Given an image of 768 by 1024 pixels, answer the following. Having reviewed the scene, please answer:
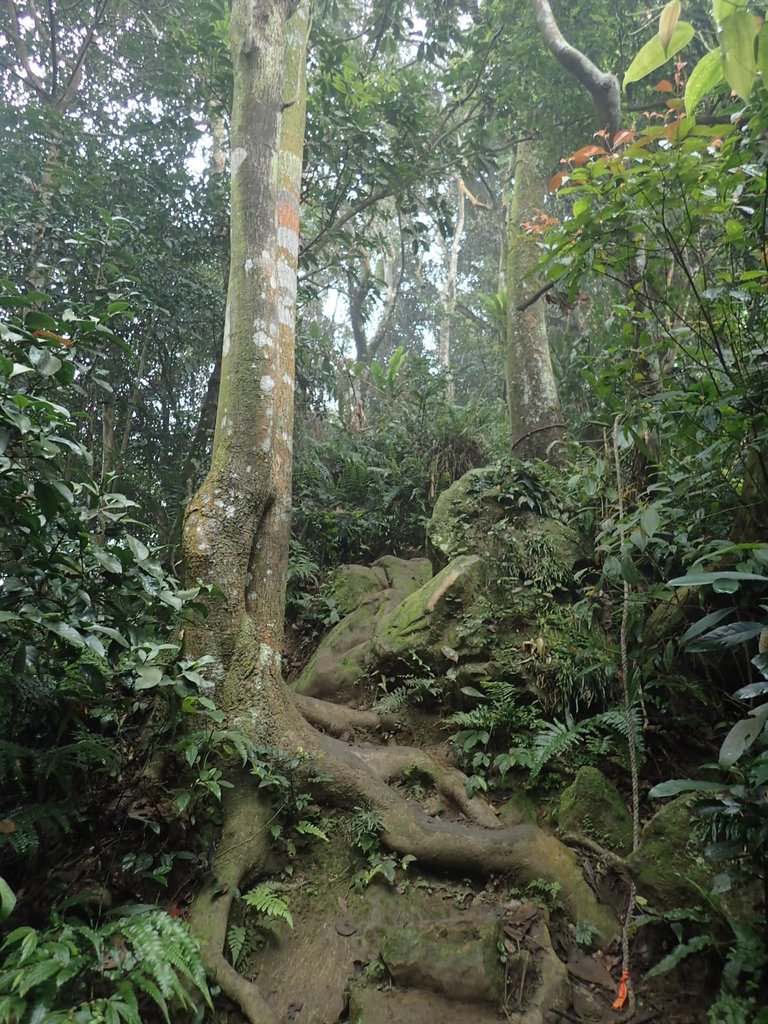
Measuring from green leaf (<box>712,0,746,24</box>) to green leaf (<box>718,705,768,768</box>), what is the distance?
1.66 metres

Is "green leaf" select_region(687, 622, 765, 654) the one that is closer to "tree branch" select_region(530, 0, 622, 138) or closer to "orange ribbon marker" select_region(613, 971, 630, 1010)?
"orange ribbon marker" select_region(613, 971, 630, 1010)

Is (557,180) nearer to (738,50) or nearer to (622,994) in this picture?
(738,50)

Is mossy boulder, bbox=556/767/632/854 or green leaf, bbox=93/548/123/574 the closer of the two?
green leaf, bbox=93/548/123/574

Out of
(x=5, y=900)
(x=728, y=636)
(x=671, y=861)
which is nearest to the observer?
(x=5, y=900)

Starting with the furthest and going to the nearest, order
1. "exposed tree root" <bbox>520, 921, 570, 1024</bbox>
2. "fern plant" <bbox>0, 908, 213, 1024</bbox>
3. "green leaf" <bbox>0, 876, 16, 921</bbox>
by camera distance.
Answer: "exposed tree root" <bbox>520, 921, 570, 1024</bbox>
"fern plant" <bbox>0, 908, 213, 1024</bbox>
"green leaf" <bbox>0, 876, 16, 921</bbox>

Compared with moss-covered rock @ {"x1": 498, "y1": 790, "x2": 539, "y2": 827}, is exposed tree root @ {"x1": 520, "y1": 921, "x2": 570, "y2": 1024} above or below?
below

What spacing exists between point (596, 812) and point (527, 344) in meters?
4.98

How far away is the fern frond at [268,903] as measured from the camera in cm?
266

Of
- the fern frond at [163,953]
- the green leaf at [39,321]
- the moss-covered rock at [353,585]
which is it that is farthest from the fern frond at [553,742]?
the green leaf at [39,321]

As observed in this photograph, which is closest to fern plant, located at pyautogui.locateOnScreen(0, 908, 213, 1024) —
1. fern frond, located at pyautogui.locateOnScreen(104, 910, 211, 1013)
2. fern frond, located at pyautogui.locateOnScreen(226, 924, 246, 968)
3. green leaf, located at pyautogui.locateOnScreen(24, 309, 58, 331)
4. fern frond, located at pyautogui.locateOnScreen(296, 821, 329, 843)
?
fern frond, located at pyautogui.locateOnScreen(104, 910, 211, 1013)

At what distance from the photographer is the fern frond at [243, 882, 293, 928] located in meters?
2.66

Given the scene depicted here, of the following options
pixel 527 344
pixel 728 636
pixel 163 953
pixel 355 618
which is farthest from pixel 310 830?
pixel 527 344

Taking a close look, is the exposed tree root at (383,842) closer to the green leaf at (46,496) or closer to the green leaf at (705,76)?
the green leaf at (46,496)

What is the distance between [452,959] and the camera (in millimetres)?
2447
